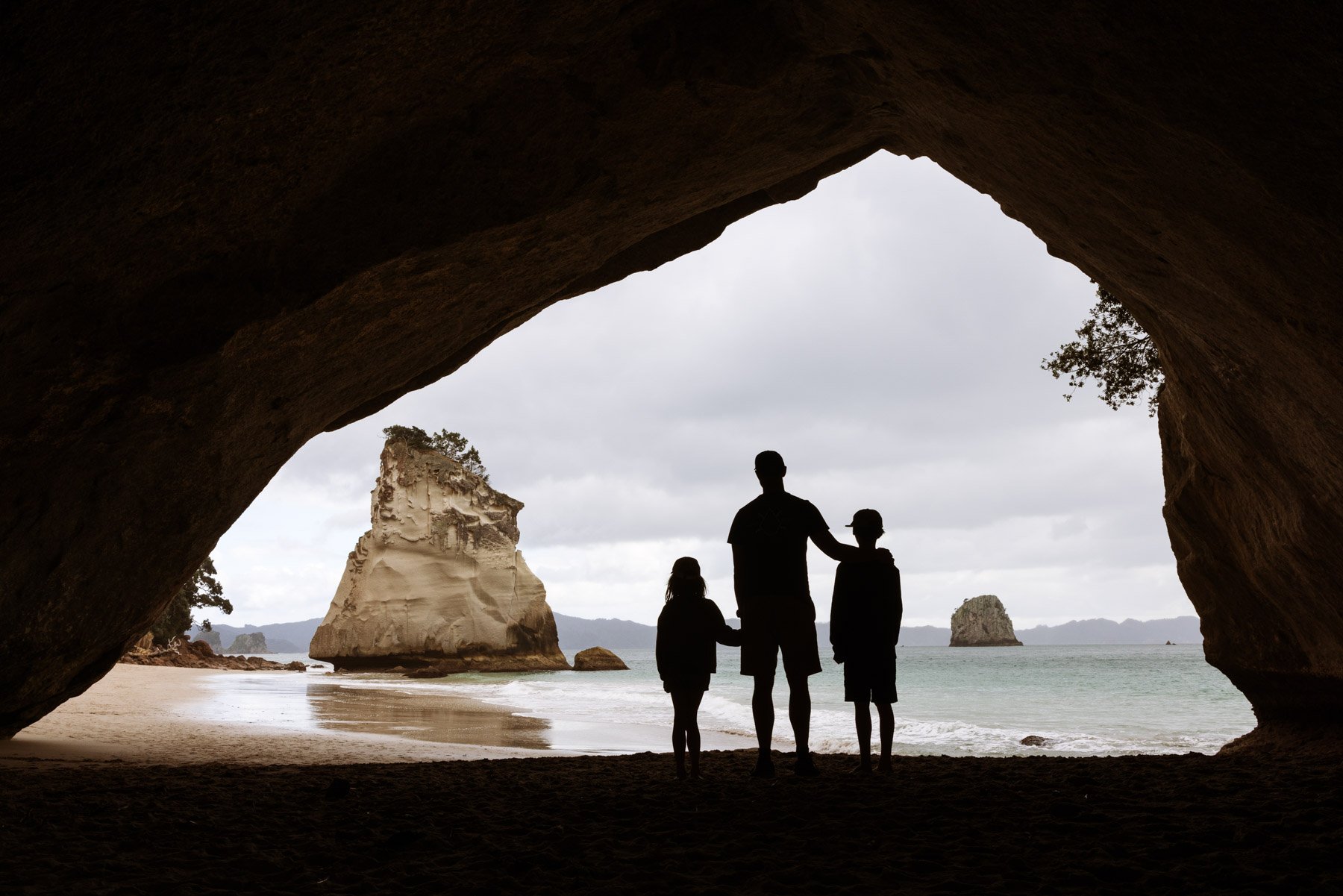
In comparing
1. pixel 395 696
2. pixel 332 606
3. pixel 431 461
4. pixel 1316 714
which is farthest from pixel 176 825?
pixel 332 606

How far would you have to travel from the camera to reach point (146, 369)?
18.2ft

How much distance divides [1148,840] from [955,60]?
3.72m

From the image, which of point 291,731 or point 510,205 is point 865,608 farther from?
point 291,731

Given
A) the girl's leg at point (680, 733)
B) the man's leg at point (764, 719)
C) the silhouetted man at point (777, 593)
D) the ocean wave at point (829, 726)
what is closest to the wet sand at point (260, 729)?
the ocean wave at point (829, 726)

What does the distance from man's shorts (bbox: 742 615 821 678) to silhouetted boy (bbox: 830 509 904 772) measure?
0.39 meters

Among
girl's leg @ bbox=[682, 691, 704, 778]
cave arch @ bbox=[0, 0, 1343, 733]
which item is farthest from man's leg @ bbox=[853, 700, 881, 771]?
cave arch @ bbox=[0, 0, 1343, 733]

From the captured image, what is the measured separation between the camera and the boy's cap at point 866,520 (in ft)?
17.9

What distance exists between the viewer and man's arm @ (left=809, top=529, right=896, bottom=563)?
5094mm

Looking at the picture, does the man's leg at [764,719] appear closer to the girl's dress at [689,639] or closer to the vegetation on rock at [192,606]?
the girl's dress at [689,639]

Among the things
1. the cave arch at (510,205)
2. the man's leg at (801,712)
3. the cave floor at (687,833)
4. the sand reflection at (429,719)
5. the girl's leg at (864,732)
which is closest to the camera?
the cave floor at (687,833)

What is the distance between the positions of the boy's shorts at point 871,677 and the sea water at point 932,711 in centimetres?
632

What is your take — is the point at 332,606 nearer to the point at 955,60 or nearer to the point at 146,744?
the point at 146,744

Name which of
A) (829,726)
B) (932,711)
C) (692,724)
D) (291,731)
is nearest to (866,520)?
(692,724)

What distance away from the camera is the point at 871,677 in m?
5.37
